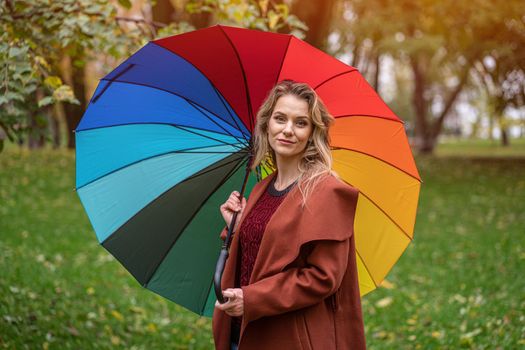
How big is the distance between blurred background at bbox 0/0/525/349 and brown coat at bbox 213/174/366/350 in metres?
A: 2.01

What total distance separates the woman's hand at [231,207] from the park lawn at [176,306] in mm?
2721

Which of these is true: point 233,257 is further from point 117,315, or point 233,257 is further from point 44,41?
point 117,315

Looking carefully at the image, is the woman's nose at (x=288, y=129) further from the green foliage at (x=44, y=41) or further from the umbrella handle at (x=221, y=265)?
the green foliage at (x=44, y=41)

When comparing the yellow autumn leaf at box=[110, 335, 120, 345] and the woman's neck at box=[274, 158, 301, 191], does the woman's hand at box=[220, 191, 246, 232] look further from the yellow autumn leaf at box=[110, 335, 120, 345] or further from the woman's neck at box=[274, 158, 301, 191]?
the yellow autumn leaf at box=[110, 335, 120, 345]

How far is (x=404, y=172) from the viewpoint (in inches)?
127

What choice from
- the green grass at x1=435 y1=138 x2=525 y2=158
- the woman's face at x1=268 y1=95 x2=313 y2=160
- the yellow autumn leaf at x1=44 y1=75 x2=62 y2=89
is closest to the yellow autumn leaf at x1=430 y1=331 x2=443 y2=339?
the woman's face at x1=268 y1=95 x2=313 y2=160

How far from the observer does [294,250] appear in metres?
2.59

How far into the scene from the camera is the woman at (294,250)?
2.59m

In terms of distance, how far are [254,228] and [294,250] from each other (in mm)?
311

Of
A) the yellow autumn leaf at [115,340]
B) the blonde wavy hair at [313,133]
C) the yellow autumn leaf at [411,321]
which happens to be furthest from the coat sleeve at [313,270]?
the yellow autumn leaf at [411,321]

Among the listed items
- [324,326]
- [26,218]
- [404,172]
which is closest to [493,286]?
[404,172]

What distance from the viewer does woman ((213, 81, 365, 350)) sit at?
2.59 m

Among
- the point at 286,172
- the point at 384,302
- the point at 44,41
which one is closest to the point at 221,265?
the point at 286,172

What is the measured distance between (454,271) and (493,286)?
3.50ft
